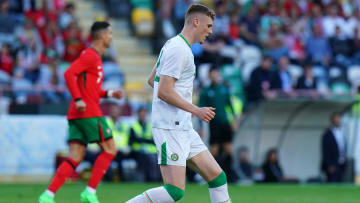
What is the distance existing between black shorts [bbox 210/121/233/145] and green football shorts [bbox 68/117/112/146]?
19.2 ft

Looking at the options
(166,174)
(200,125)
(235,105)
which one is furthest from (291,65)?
(166,174)

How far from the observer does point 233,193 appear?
1352 centimetres

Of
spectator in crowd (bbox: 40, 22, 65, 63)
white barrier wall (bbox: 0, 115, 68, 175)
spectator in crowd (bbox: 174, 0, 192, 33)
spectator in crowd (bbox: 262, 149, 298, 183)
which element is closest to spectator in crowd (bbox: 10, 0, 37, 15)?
spectator in crowd (bbox: 40, 22, 65, 63)

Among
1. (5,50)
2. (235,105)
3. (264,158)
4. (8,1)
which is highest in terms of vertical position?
(8,1)

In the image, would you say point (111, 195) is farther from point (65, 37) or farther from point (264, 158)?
point (65, 37)

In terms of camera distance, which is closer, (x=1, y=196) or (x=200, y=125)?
(x=1, y=196)

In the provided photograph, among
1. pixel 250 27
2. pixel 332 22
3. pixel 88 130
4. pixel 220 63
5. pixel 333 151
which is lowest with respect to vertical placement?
pixel 333 151

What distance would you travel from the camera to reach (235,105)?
18.1 m

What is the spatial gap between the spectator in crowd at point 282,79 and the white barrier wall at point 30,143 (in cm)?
494

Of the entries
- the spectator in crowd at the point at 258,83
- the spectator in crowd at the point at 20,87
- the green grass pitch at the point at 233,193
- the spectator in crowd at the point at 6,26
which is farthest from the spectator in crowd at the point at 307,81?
the spectator in crowd at the point at 6,26

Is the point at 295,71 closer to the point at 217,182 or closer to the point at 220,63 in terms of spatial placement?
the point at 220,63

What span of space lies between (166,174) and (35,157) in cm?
1019

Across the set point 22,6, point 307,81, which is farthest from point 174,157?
point 22,6

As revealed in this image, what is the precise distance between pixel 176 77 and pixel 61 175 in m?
3.53
